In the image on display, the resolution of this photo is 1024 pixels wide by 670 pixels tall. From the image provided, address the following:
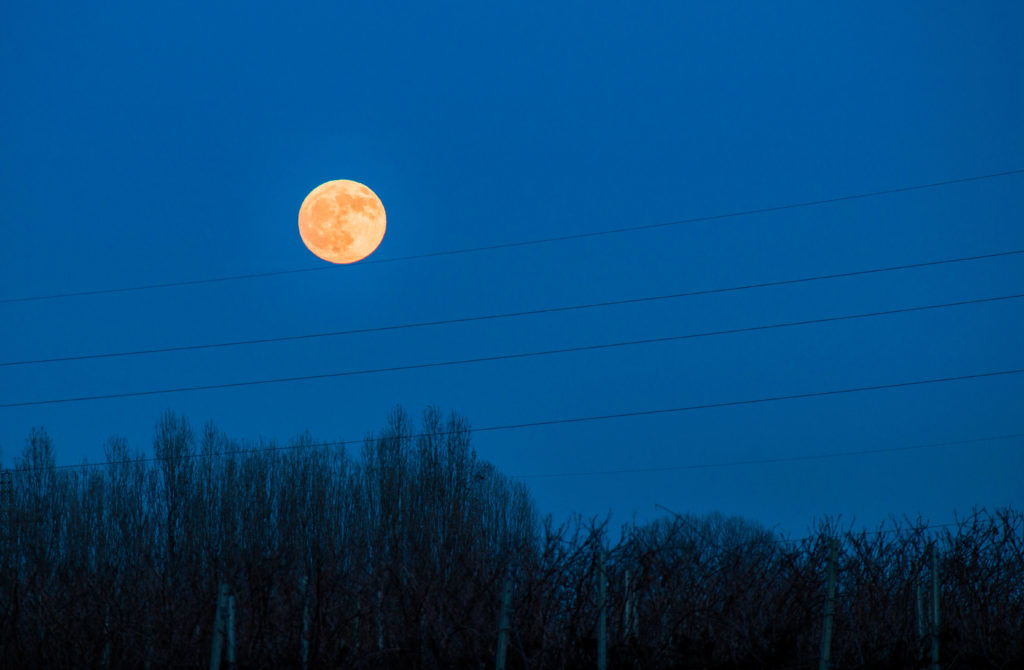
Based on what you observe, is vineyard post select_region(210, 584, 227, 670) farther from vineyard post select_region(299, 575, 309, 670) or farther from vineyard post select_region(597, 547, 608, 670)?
vineyard post select_region(597, 547, 608, 670)

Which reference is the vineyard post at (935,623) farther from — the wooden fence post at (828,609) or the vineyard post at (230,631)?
the vineyard post at (230,631)

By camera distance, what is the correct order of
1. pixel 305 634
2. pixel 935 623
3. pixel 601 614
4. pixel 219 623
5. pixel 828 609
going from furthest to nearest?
1. pixel 935 623
2. pixel 305 634
3. pixel 601 614
4. pixel 828 609
5. pixel 219 623

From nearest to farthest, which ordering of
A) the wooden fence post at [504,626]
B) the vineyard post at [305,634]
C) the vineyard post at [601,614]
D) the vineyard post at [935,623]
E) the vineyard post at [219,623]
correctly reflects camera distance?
the vineyard post at [219,623] < the wooden fence post at [504,626] < the vineyard post at [601,614] < the vineyard post at [305,634] < the vineyard post at [935,623]

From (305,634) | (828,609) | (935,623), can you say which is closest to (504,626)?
(305,634)

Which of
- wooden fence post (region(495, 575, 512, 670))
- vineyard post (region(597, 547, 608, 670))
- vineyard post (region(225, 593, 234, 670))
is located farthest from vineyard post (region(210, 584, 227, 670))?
vineyard post (region(597, 547, 608, 670))

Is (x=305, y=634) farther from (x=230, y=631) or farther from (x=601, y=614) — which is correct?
(x=601, y=614)

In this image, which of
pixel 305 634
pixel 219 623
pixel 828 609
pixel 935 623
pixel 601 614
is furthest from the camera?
pixel 935 623

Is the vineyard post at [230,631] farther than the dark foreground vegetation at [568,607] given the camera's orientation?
No

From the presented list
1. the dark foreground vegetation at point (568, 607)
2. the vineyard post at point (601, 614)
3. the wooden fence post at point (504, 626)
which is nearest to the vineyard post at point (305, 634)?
the dark foreground vegetation at point (568, 607)

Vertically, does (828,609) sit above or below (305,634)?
above

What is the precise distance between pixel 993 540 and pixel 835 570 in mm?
4380

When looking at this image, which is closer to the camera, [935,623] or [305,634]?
[305,634]

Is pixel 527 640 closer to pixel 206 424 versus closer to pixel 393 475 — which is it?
pixel 393 475

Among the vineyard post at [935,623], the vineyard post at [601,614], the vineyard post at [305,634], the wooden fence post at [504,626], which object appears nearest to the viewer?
the wooden fence post at [504,626]
